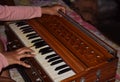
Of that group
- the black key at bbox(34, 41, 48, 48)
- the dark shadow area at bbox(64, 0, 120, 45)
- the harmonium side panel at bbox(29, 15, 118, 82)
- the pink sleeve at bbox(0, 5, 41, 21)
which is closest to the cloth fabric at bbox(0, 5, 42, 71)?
the pink sleeve at bbox(0, 5, 41, 21)

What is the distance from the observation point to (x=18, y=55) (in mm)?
1289

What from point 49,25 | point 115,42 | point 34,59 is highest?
point 49,25

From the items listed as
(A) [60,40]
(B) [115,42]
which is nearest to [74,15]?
(B) [115,42]

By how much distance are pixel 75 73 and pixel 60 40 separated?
265 mm

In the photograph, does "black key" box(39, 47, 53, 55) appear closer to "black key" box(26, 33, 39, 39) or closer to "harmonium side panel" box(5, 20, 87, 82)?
"harmonium side panel" box(5, 20, 87, 82)

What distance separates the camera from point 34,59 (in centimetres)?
131

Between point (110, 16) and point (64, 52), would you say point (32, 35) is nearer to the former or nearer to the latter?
point (64, 52)

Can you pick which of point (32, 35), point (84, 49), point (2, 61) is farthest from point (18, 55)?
point (84, 49)

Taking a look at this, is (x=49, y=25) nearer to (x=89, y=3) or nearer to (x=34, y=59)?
(x=34, y=59)

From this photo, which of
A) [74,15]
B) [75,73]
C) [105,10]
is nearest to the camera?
[75,73]

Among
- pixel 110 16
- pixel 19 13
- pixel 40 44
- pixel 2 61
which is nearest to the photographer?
pixel 2 61

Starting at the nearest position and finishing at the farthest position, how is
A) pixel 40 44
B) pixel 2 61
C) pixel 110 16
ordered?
1. pixel 2 61
2. pixel 40 44
3. pixel 110 16

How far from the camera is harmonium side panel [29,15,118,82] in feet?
3.91

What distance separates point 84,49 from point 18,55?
0.34 m
